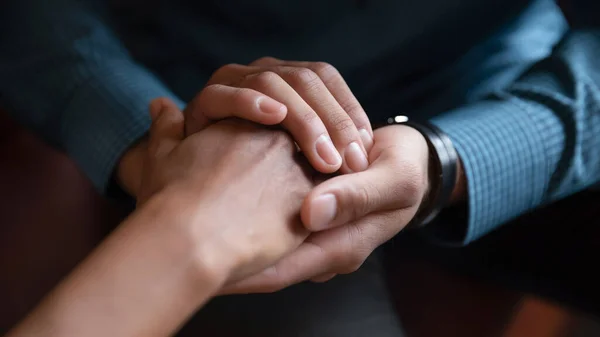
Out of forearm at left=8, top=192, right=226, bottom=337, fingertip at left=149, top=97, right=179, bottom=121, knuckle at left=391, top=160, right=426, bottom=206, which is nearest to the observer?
forearm at left=8, top=192, right=226, bottom=337

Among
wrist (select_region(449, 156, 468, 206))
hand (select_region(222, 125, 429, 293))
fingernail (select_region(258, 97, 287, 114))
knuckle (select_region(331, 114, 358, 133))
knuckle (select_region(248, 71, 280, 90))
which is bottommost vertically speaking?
wrist (select_region(449, 156, 468, 206))

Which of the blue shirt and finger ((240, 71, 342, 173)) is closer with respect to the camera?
finger ((240, 71, 342, 173))

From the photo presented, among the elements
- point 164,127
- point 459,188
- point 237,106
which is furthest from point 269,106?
point 459,188

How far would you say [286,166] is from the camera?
1.81ft

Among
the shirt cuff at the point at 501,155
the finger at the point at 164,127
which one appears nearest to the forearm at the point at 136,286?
A: the finger at the point at 164,127

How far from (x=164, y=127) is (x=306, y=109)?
171 millimetres

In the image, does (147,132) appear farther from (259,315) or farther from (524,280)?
(524,280)

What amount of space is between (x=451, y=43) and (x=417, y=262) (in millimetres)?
407

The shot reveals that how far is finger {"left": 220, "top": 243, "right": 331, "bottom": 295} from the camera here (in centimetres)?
52

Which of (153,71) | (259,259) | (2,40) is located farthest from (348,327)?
(2,40)

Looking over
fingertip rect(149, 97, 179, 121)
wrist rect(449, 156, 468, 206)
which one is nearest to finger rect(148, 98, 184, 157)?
fingertip rect(149, 97, 179, 121)

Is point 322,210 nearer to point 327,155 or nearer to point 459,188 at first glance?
point 327,155

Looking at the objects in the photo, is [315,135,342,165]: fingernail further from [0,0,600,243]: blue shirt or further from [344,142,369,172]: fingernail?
[0,0,600,243]: blue shirt

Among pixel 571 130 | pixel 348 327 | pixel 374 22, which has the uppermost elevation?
pixel 374 22
